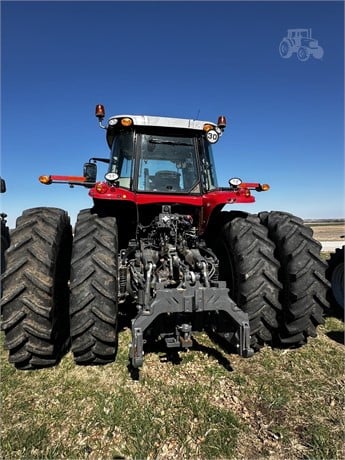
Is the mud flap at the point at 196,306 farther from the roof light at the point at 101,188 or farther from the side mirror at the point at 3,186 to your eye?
the side mirror at the point at 3,186

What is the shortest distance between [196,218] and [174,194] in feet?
1.64

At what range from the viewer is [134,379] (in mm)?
2975

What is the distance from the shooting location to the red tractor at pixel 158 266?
2924 millimetres

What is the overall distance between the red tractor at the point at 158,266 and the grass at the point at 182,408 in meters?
0.26

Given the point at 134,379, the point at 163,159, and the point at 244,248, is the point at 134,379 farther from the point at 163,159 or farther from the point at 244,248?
the point at 163,159

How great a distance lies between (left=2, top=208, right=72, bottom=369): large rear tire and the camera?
2902 mm

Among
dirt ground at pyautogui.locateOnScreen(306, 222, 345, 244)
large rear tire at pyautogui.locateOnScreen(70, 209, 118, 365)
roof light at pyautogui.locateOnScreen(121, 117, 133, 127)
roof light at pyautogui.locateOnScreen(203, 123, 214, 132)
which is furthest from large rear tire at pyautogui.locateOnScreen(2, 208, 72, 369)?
dirt ground at pyautogui.locateOnScreen(306, 222, 345, 244)

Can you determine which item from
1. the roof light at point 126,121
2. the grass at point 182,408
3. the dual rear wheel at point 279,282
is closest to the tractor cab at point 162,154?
the roof light at point 126,121

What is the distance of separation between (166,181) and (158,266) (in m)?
1.27

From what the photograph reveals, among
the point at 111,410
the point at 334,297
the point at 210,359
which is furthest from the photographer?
the point at 334,297

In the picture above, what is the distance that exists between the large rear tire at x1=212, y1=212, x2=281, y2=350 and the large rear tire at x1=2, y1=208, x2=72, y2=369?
78.1 inches

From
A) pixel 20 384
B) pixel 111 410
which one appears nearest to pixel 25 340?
pixel 20 384

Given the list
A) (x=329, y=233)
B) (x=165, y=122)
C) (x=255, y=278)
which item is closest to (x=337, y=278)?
(x=255, y=278)

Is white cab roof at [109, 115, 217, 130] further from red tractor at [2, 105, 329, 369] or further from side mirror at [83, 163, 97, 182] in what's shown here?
side mirror at [83, 163, 97, 182]
